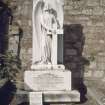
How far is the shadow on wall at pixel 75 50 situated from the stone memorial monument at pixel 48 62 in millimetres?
2557

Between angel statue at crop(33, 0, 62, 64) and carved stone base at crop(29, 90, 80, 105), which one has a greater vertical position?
angel statue at crop(33, 0, 62, 64)

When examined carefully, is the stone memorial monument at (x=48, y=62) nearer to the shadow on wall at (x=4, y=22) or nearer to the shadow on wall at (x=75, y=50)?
the shadow on wall at (x=75, y=50)

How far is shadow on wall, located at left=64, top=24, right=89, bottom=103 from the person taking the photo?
1525 centimetres

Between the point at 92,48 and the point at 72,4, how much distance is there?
1.47 metres

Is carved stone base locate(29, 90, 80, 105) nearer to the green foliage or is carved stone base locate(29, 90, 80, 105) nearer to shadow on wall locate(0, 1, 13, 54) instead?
the green foliage

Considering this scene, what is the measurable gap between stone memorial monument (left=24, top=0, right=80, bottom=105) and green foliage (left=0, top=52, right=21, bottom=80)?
2.39 metres

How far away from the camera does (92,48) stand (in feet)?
50.5

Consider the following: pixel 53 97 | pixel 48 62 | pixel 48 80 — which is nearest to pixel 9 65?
pixel 48 62

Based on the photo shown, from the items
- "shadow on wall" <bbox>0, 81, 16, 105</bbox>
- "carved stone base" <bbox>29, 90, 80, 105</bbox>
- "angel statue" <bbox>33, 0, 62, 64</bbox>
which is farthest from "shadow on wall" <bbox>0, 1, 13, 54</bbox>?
"carved stone base" <bbox>29, 90, 80, 105</bbox>

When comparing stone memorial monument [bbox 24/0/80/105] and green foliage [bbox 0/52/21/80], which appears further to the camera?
green foliage [bbox 0/52/21/80]

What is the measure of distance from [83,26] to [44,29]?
3.17m

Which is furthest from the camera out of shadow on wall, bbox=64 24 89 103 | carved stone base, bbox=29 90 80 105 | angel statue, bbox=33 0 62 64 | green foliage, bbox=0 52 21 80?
shadow on wall, bbox=64 24 89 103

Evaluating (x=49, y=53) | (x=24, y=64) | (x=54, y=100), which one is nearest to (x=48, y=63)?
(x=49, y=53)

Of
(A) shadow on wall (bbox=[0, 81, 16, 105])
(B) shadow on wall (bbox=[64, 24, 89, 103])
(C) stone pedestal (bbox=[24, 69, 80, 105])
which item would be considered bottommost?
(A) shadow on wall (bbox=[0, 81, 16, 105])
